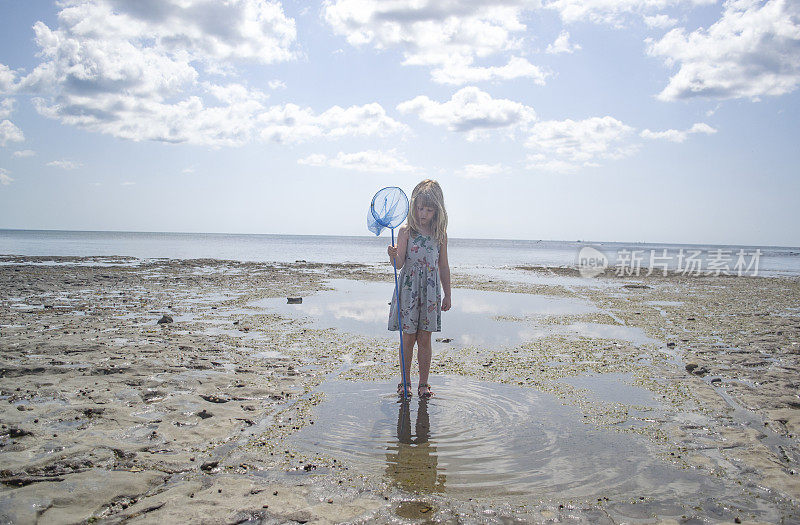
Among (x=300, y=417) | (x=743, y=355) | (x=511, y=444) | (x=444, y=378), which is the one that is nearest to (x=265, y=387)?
(x=300, y=417)

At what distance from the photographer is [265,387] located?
5.78 meters

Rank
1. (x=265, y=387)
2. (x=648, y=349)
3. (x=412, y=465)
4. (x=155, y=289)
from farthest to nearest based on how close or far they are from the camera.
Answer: (x=155, y=289) → (x=648, y=349) → (x=265, y=387) → (x=412, y=465)

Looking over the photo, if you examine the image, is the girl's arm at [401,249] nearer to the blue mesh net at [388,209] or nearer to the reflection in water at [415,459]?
the blue mesh net at [388,209]

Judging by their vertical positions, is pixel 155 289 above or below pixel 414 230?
below

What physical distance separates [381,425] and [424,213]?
252 centimetres

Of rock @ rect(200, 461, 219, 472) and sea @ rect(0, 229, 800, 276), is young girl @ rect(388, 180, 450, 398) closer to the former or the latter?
rock @ rect(200, 461, 219, 472)

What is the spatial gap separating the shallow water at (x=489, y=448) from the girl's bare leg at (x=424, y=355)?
1.07 ft

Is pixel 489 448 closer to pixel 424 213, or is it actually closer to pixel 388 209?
pixel 424 213

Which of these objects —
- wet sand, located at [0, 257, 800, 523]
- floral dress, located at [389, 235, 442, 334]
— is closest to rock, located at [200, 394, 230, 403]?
wet sand, located at [0, 257, 800, 523]

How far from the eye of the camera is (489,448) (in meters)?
4.18

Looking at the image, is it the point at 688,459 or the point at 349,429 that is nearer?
the point at 688,459

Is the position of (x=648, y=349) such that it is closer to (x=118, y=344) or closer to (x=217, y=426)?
(x=217, y=426)

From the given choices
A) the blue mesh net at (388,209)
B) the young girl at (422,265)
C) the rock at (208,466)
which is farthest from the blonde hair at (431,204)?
the rock at (208,466)

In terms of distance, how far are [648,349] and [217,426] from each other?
7.42 metres
